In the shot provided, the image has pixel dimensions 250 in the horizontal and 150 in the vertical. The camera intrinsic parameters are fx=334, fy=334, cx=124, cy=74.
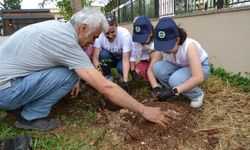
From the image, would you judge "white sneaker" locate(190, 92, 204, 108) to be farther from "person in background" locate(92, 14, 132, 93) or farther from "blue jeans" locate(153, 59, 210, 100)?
"person in background" locate(92, 14, 132, 93)

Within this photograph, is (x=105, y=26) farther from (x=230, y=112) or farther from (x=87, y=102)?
(x=230, y=112)

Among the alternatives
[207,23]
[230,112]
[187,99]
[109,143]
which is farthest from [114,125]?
[207,23]

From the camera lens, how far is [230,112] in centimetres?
307

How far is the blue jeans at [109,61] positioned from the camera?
410cm

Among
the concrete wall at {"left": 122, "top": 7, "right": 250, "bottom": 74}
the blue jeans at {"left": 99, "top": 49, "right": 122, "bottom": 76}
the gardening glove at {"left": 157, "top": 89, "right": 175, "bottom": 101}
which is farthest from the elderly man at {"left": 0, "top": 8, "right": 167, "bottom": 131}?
the concrete wall at {"left": 122, "top": 7, "right": 250, "bottom": 74}

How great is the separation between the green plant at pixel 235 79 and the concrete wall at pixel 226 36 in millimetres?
100

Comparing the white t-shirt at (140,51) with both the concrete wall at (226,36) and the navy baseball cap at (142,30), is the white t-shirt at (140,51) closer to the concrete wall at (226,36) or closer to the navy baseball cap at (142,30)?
the navy baseball cap at (142,30)

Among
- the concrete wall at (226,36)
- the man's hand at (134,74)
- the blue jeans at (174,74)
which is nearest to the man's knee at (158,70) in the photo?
the blue jeans at (174,74)

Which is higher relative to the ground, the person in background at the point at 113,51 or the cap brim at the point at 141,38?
the cap brim at the point at 141,38

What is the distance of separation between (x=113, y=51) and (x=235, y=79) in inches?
59.0

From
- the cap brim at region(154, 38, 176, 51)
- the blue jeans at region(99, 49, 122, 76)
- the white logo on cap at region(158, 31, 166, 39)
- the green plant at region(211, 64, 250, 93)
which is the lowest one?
the green plant at region(211, 64, 250, 93)

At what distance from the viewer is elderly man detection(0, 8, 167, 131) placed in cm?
249

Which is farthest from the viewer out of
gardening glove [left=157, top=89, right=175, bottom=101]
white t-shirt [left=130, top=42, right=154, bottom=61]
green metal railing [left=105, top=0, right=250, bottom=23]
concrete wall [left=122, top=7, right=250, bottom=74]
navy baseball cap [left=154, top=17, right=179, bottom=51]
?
green metal railing [left=105, top=0, right=250, bottom=23]

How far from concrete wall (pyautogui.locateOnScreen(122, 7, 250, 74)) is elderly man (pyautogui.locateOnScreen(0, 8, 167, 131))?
189cm
